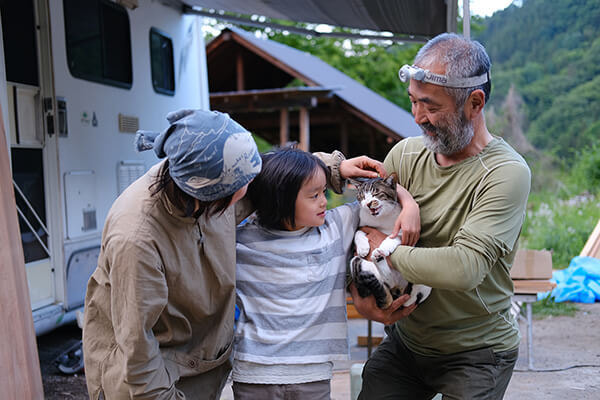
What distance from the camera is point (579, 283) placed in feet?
24.1

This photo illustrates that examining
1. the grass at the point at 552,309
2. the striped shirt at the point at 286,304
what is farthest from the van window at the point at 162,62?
the grass at the point at 552,309

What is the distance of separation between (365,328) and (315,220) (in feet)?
14.4

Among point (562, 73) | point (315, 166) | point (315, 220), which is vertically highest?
point (562, 73)

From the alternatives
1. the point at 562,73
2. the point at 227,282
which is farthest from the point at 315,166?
the point at 562,73

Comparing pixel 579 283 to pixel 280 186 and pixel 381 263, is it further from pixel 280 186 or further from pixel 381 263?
pixel 280 186

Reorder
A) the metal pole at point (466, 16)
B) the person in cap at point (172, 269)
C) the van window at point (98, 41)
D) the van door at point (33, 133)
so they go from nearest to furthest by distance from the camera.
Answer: the person in cap at point (172, 269) → the metal pole at point (466, 16) → the van door at point (33, 133) → the van window at point (98, 41)

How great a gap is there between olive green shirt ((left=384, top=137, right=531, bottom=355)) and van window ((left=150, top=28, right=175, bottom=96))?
448 centimetres

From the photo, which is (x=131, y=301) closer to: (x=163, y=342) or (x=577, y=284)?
(x=163, y=342)

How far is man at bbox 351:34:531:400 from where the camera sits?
205 cm

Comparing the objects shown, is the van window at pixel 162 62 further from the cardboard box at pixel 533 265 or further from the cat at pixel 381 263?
the cat at pixel 381 263

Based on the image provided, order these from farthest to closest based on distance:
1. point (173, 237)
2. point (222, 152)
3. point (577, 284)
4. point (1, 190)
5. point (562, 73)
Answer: point (562, 73) → point (577, 284) → point (1, 190) → point (173, 237) → point (222, 152)

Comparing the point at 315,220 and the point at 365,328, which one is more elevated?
the point at 315,220

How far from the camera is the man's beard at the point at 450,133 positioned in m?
2.16

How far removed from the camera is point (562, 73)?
824 inches
